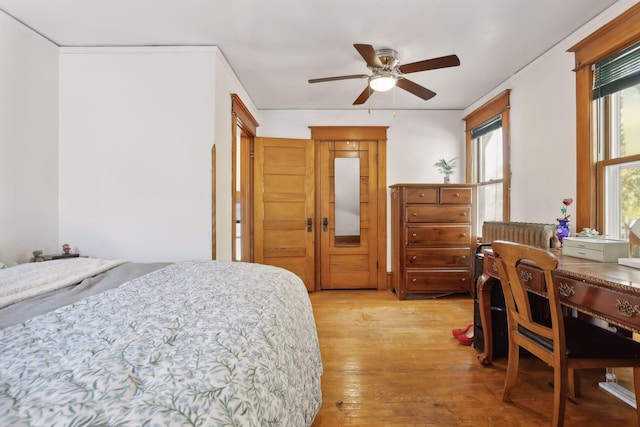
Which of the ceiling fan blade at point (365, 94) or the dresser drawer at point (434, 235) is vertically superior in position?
the ceiling fan blade at point (365, 94)

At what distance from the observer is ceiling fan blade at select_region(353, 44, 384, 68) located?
1.99 metres

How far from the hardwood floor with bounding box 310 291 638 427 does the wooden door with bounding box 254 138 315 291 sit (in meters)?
1.18

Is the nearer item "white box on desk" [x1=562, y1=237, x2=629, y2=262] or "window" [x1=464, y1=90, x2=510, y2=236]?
"white box on desk" [x1=562, y1=237, x2=629, y2=262]

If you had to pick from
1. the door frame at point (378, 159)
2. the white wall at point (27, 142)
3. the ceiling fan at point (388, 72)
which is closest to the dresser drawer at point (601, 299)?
the ceiling fan at point (388, 72)

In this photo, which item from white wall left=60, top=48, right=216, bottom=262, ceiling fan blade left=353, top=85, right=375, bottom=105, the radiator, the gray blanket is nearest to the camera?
the gray blanket

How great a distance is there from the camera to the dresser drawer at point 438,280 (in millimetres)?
3627

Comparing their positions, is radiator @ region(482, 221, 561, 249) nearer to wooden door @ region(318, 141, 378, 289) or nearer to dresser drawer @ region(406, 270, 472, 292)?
dresser drawer @ region(406, 270, 472, 292)

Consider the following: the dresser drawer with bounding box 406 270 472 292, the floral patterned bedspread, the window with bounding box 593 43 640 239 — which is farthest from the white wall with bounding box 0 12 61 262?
the window with bounding box 593 43 640 239

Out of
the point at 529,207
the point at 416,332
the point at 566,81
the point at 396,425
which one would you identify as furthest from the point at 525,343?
the point at 566,81

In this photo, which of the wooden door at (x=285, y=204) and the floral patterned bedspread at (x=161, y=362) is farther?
the wooden door at (x=285, y=204)

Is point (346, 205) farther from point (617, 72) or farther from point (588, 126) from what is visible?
point (617, 72)

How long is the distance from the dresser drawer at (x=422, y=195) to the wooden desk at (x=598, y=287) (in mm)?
1904

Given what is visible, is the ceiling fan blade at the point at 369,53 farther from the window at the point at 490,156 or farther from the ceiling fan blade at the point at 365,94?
the window at the point at 490,156

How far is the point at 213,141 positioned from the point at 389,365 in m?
2.18
